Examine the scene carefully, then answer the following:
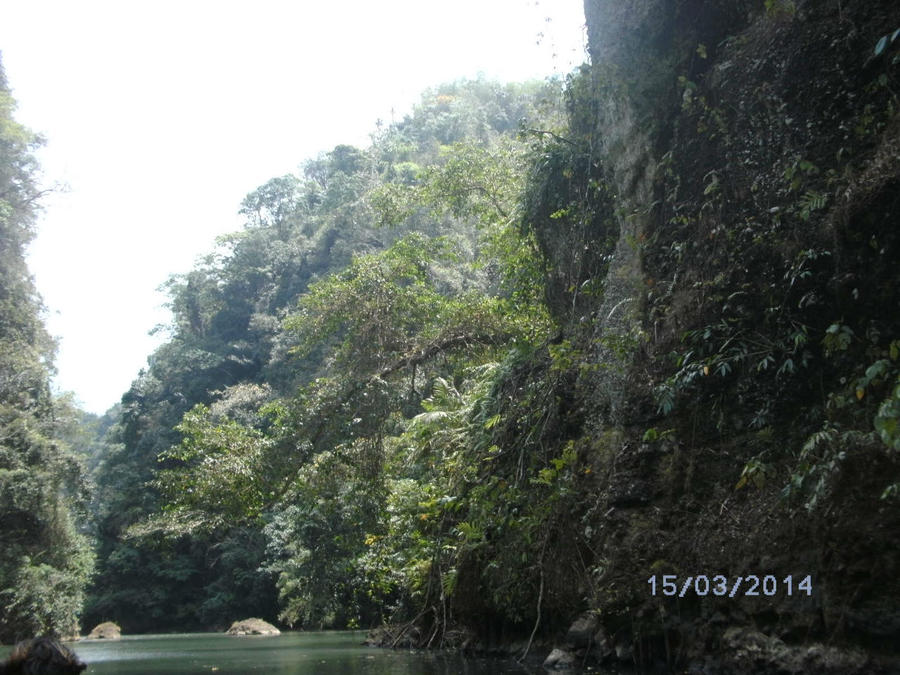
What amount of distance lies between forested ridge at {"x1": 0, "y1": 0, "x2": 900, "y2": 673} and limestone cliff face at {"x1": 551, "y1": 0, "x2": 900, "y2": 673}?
2cm

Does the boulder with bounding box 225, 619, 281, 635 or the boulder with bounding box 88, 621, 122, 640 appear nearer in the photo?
the boulder with bounding box 225, 619, 281, 635

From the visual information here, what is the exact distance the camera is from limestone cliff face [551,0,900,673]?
443 centimetres

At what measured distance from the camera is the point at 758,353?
540cm

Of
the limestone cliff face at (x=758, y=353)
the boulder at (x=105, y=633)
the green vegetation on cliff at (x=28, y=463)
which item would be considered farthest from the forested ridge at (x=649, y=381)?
Answer: the boulder at (x=105, y=633)

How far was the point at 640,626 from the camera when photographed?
5.36 m

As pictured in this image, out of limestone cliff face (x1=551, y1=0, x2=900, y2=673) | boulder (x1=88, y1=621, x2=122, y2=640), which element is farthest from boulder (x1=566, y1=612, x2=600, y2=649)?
boulder (x1=88, y1=621, x2=122, y2=640)

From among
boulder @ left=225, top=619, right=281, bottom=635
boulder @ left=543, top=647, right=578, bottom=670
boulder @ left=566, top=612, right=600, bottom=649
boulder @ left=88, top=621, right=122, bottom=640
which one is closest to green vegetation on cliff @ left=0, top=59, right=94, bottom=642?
boulder @ left=88, top=621, right=122, bottom=640

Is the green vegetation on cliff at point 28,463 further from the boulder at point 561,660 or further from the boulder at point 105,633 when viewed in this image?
the boulder at point 561,660
